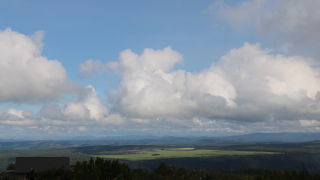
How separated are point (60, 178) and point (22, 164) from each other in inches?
1095

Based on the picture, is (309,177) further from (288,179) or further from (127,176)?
(127,176)

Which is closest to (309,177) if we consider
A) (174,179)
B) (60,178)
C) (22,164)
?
(174,179)

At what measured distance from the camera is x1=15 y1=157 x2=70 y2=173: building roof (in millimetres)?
91375

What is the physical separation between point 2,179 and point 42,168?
34.3 metres

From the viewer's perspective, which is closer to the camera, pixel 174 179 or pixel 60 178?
pixel 60 178

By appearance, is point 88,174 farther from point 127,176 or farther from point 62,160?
point 62,160

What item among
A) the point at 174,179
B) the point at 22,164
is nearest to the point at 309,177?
the point at 174,179

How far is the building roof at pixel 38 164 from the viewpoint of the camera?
91.4 m

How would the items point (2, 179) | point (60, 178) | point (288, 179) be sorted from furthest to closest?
point (288, 179)
point (60, 178)
point (2, 179)

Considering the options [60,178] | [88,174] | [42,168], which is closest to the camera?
[88,174]

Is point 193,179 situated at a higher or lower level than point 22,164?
lower

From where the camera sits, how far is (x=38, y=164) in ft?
302

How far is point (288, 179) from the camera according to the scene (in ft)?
277

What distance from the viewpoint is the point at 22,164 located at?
93000mm
